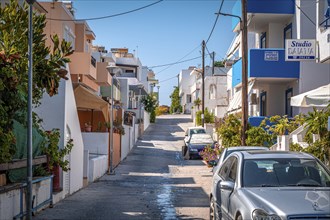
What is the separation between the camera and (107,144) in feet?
82.6

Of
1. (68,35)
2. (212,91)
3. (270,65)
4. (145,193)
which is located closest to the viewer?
(145,193)

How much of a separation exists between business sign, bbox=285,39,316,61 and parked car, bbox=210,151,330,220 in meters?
8.90

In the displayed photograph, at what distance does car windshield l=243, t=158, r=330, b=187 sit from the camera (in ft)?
26.6

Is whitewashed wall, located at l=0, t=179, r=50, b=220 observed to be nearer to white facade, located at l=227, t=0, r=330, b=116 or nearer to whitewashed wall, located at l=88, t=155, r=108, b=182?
whitewashed wall, located at l=88, t=155, r=108, b=182

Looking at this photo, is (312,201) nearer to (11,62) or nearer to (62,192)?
(11,62)

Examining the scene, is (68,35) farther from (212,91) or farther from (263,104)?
(212,91)

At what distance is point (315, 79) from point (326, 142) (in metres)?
10.1

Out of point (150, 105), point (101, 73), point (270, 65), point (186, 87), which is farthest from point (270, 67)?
point (186, 87)

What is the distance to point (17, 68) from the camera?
36.7ft

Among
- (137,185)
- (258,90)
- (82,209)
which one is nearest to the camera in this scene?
(82,209)

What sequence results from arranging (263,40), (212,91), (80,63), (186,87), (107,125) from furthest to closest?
1. (186,87)
2. (212,91)
3. (263,40)
4. (107,125)
5. (80,63)

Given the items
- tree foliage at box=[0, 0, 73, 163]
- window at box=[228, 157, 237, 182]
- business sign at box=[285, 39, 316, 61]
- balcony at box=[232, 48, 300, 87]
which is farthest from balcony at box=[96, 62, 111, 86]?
window at box=[228, 157, 237, 182]

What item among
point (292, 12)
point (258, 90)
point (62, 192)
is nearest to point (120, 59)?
point (258, 90)

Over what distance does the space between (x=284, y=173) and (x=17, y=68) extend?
6.15 metres
